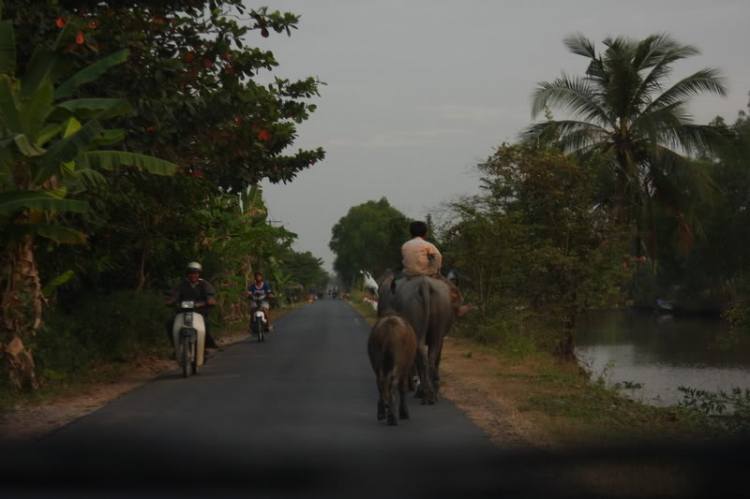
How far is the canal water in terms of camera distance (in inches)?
752

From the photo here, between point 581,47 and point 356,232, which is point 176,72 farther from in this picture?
point 356,232

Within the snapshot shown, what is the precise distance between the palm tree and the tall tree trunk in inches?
872

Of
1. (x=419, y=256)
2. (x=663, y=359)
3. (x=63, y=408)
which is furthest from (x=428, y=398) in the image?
(x=663, y=359)

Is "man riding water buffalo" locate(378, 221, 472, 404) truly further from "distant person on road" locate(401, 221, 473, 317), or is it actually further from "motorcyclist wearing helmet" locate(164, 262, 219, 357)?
"motorcyclist wearing helmet" locate(164, 262, 219, 357)

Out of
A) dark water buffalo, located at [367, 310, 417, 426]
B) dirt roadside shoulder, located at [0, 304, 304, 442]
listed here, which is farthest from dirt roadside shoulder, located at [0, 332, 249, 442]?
dark water buffalo, located at [367, 310, 417, 426]

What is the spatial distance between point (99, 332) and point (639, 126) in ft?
69.7

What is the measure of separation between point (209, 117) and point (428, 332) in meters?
5.10

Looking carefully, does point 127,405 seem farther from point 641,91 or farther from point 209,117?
point 641,91

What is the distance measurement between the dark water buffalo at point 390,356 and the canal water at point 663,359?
20.0 feet

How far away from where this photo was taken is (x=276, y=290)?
4788 centimetres

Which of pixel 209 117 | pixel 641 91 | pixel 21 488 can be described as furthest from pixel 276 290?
pixel 21 488

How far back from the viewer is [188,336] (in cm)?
1409

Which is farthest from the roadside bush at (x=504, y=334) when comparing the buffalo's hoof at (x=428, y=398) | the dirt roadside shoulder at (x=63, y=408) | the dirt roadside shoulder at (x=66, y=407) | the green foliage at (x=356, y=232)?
the green foliage at (x=356, y=232)

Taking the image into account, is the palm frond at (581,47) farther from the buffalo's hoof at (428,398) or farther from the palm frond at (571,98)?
the buffalo's hoof at (428,398)
